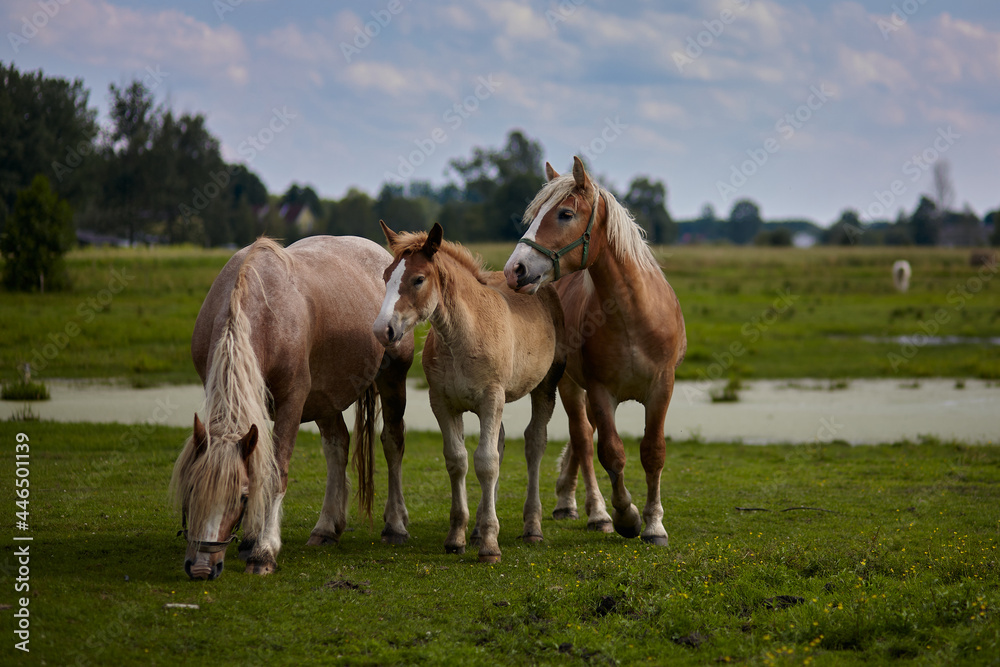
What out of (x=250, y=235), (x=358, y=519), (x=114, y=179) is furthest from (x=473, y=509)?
(x=250, y=235)

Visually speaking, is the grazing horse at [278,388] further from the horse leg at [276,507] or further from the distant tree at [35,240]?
the distant tree at [35,240]

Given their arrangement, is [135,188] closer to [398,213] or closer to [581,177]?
[398,213]

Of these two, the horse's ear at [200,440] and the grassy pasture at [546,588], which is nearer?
the grassy pasture at [546,588]

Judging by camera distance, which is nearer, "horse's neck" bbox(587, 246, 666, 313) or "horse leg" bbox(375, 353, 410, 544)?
"horse's neck" bbox(587, 246, 666, 313)

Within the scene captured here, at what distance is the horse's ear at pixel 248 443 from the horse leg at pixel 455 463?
144 centimetres

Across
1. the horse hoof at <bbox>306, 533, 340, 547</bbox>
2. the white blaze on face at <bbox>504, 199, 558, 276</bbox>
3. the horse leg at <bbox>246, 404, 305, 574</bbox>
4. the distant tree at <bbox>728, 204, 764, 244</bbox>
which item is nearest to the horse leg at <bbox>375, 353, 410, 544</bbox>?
the horse hoof at <bbox>306, 533, 340, 547</bbox>

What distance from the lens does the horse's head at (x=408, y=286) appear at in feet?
17.2

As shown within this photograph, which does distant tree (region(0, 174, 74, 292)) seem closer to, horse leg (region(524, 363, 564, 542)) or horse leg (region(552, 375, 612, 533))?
horse leg (region(552, 375, 612, 533))

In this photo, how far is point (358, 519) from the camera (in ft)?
25.0

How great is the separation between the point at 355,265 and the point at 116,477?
3.64m

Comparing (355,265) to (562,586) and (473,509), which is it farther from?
(562,586)

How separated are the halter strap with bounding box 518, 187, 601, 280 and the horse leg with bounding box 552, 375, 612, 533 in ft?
5.07

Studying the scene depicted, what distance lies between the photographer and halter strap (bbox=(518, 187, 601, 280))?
19.4 ft

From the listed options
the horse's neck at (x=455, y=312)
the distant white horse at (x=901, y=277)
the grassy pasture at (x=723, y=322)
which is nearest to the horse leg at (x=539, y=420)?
Answer: the horse's neck at (x=455, y=312)
